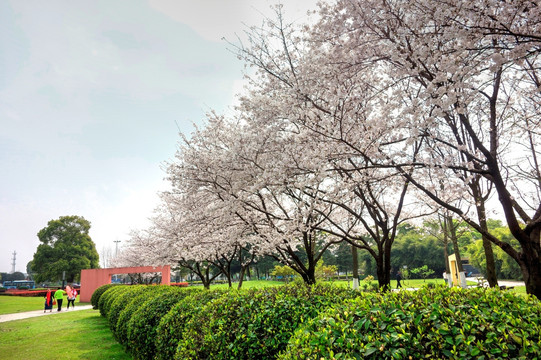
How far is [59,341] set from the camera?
30.7ft

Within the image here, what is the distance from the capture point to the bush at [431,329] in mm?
1840

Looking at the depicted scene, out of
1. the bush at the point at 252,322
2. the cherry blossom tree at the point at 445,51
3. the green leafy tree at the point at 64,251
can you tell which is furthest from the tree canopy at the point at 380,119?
the green leafy tree at the point at 64,251

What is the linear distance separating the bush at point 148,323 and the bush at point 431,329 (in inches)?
152

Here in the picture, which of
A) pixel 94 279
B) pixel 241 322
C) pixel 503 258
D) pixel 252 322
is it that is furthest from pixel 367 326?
pixel 503 258

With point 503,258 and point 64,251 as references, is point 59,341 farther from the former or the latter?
point 64,251

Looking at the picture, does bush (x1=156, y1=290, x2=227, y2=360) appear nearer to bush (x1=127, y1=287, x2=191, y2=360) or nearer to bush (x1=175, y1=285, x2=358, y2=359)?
bush (x1=175, y1=285, x2=358, y2=359)

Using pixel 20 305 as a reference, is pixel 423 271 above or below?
below

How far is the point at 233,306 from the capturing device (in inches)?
151

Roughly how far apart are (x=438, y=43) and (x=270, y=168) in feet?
12.5

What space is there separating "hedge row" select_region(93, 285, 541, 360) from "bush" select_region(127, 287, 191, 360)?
5.28 ft

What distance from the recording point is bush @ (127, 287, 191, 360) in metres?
5.50

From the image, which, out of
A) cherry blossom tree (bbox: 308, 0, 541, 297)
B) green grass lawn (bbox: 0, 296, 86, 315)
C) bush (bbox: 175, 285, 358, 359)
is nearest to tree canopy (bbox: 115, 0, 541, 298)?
cherry blossom tree (bbox: 308, 0, 541, 297)

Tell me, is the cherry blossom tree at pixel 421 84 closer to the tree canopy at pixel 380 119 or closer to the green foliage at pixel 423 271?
the tree canopy at pixel 380 119

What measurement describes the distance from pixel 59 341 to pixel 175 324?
7.27 m
